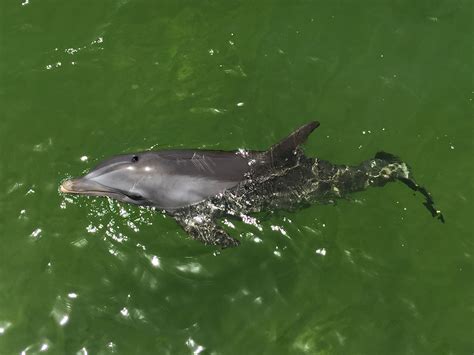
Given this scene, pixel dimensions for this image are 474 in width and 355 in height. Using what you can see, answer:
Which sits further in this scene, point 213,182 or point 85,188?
point 213,182

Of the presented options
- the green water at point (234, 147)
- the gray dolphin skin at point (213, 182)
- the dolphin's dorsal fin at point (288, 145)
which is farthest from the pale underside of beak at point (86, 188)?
the dolphin's dorsal fin at point (288, 145)

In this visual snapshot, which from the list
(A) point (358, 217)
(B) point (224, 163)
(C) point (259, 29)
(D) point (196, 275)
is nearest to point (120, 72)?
(C) point (259, 29)

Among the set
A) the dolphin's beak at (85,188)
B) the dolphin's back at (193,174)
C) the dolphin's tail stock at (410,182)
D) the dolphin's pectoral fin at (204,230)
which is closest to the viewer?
the dolphin's beak at (85,188)

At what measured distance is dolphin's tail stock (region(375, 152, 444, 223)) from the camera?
281 inches

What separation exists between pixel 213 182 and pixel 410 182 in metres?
3.02

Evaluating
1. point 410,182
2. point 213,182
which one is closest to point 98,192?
point 213,182

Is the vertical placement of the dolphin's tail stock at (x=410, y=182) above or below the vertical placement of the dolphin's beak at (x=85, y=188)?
below

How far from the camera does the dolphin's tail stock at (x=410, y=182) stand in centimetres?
714

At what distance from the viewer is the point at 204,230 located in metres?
6.37

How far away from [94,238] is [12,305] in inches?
52.8

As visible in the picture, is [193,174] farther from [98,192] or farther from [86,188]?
[86,188]

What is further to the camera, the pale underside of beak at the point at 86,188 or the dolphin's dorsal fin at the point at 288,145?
the dolphin's dorsal fin at the point at 288,145

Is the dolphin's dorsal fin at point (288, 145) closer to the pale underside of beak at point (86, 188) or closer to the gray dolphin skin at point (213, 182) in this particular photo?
the gray dolphin skin at point (213, 182)

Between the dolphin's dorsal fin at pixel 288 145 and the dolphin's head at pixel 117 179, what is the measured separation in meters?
1.52
